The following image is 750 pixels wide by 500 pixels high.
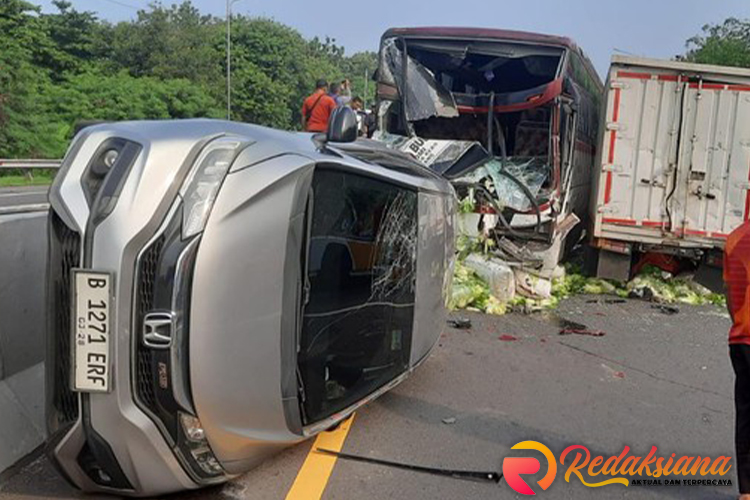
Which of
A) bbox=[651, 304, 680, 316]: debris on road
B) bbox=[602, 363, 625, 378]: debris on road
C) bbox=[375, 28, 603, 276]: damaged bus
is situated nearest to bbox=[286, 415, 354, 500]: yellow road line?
bbox=[602, 363, 625, 378]: debris on road

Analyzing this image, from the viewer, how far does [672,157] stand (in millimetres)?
8922

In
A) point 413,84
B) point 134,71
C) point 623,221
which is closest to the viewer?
point 413,84

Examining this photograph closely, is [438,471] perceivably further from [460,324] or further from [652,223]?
[652,223]

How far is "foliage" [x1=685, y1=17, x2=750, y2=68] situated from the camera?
2853 centimetres

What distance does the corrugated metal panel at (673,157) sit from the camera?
8680 millimetres

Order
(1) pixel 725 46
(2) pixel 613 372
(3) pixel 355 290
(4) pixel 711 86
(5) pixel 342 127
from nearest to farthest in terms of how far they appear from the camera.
Answer: (3) pixel 355 290
(5) pixel 342 127
(2) pixel 613 372
(4) pixel 711 86
(1) pixel 725 46

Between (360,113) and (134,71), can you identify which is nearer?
(360,113)

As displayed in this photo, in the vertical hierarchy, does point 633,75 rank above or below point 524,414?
above

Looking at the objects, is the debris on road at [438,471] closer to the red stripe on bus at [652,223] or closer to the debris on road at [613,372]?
the debris on road at [613,372]

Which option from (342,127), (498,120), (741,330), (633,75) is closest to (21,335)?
(342,127)

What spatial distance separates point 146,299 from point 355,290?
4.03ft

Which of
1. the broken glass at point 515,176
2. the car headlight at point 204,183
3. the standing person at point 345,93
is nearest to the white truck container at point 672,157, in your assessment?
the broken glass at point 515,176

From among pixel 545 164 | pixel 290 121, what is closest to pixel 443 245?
pixel 545 164

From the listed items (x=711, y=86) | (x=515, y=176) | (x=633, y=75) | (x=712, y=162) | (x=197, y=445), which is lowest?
(x=197, y=445)
